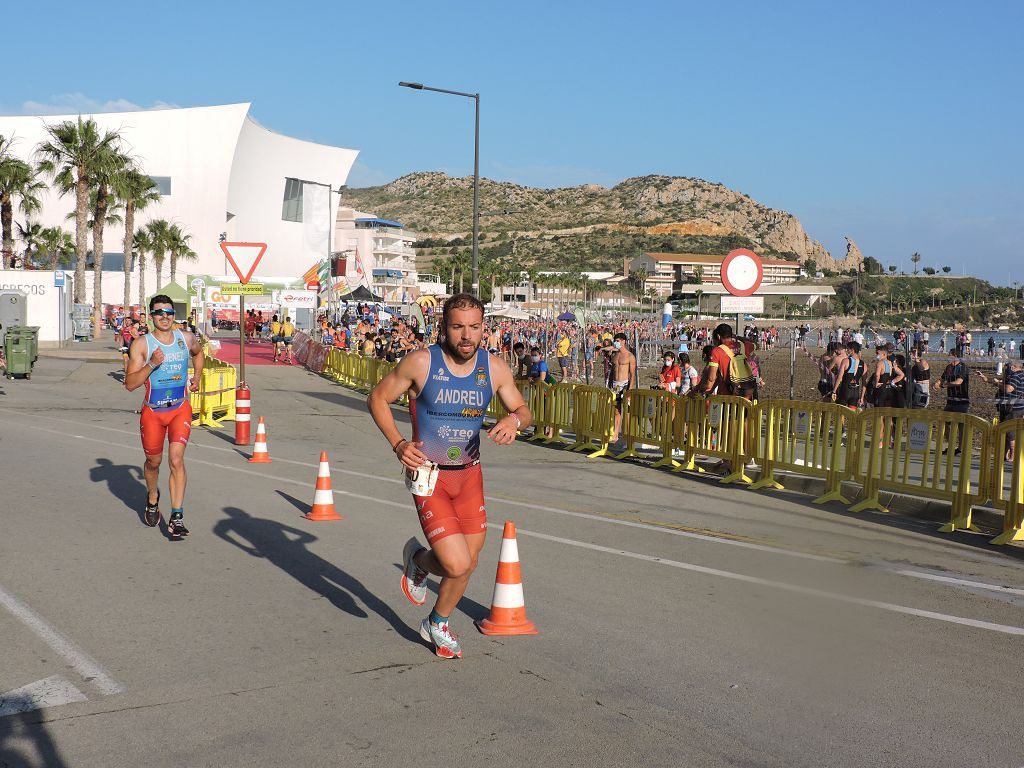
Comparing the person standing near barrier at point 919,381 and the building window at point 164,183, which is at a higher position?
the building window at point 164,183

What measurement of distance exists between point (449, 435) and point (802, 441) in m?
7.85

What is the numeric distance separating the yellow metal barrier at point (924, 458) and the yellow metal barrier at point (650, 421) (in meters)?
3.25

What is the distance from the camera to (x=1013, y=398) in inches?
624

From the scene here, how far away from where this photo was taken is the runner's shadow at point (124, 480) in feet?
34.2

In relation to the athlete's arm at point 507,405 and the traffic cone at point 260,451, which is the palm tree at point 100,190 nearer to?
the traffic cone at point 260,451

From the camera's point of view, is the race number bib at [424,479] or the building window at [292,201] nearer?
the race number bib at [424,479]

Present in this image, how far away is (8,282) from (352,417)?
26.7 m

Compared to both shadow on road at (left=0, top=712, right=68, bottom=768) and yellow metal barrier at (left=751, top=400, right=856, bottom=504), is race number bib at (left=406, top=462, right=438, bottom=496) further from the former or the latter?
yellow metal barrier at (left=751, top=400, right=856, bottom=504)

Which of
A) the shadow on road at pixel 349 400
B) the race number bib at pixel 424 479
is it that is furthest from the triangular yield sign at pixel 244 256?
the race number bib at pixel 424 479

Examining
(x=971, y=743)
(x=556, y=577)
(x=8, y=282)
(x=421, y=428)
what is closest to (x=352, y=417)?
(x=556, y=577)

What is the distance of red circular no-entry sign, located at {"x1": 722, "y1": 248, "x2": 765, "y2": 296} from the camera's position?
1449cm

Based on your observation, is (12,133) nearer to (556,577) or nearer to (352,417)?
(352,417)

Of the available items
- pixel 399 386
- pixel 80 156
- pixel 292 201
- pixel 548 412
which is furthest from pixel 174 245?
pixel 399 386

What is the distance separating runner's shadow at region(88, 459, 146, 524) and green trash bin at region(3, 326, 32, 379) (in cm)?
1572
